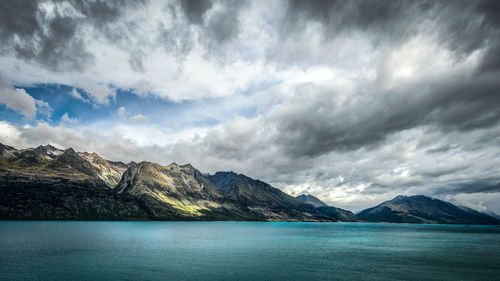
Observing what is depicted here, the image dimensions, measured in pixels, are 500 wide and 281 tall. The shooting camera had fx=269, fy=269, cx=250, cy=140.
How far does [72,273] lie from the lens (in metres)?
59.2

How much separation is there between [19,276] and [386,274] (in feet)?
267

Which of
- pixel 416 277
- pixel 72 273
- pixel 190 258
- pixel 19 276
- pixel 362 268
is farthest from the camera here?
pixel 190 258


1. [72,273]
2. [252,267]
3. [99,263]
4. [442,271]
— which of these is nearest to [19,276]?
[72,273]

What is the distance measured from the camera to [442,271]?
230 feet

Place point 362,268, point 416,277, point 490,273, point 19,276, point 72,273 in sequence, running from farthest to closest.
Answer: point 362,268 → point 490,273 → point 416,277 → point 72,273 → point 19,276

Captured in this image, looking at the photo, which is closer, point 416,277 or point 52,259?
point 416,277

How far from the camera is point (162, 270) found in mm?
64562

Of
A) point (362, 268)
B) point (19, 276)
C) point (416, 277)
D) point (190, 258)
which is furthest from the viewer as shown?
point (190, 258)

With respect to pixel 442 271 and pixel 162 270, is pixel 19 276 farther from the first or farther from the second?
pixel 442 271

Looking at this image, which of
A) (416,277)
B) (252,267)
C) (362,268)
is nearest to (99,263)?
(252,267)

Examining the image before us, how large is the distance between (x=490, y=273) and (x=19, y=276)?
108962 millimetres

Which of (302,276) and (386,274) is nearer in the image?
(302,276)

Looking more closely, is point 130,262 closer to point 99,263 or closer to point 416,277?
point 99,263

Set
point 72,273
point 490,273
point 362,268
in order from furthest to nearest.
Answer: point 362,268 → point 490,273 → point 72,273
